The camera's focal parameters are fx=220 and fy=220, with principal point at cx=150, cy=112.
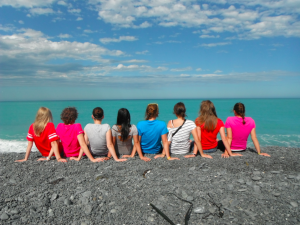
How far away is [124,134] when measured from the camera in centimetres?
571

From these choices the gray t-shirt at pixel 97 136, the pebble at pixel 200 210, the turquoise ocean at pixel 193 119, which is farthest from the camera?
the turquoise ocean at pixel 193 119

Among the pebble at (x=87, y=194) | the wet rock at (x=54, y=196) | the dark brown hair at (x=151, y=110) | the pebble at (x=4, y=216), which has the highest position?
the dark brown hair at (x=151, y=110)

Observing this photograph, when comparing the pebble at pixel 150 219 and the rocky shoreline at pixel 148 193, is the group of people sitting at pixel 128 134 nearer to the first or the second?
the rocky shoreline at pixel 148 193

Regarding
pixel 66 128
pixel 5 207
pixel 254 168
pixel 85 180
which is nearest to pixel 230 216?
pixel 254 168

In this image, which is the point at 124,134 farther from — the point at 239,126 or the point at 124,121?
the point at 239,126

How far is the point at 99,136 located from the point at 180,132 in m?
2.22

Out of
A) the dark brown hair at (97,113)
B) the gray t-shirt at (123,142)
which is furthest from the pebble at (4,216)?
the gray t-shirt at (123,142)

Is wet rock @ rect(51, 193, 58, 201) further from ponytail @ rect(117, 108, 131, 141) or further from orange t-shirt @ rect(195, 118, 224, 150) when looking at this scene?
orange t-shirt @ rect(195, 118, 224, 150)

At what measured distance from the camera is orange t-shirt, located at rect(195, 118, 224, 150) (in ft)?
20.5

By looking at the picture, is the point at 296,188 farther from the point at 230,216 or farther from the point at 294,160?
the point at 294,160

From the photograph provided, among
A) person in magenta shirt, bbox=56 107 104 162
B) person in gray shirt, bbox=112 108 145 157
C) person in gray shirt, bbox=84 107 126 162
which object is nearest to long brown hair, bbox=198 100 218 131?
person in gray shirt, bbox=112 108 145 157

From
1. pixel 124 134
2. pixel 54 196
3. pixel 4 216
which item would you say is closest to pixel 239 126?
pixel 124 134

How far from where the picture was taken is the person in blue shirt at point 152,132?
5.75 m

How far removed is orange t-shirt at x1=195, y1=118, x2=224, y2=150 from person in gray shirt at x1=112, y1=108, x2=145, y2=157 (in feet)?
6.09
